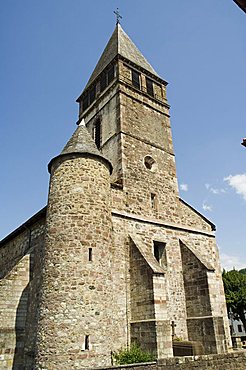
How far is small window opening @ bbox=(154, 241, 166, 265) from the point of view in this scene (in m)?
14.4

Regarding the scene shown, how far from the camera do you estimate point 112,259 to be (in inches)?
476

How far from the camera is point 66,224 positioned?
36.2 feet

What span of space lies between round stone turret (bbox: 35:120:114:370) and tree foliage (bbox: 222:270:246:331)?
24130 mm

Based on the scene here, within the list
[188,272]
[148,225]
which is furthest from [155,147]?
[188,272]

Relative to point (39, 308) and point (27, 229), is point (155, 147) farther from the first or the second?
point (39, 308)

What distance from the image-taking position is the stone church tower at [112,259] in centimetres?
987

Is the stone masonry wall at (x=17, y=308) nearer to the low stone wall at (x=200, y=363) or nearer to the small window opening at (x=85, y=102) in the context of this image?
the low stone wall at (x=200, y=363)

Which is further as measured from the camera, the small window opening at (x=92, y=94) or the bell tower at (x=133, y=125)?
the small window opening at (x=92, y=94)

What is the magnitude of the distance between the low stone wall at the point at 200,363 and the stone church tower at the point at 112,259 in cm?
128

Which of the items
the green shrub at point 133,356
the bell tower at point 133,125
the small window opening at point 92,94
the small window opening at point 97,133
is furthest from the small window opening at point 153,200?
the small window opening at point 92,94

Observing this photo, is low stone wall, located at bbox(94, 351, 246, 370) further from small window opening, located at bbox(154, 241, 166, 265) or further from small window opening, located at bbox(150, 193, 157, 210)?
small window opening, located at bbox(150, 193, 157, 210)

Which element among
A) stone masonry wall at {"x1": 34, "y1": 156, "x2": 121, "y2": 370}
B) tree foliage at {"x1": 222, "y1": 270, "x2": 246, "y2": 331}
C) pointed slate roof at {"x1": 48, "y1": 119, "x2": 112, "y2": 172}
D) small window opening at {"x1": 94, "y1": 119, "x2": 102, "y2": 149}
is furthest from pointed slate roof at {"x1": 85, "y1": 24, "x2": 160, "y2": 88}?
tree foliage at {"x1": 222, "y1": 270, "x2": 246, "y2": 331}

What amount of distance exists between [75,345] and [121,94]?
13.0 metres

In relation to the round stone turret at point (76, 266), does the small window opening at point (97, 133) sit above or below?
above
